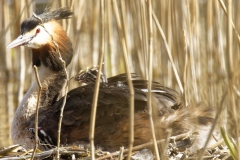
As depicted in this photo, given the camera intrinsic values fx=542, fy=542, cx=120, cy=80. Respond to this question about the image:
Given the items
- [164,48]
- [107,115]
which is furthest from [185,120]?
[164,48]

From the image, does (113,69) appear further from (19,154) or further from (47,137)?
(19,154)

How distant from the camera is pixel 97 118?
14.2 ft

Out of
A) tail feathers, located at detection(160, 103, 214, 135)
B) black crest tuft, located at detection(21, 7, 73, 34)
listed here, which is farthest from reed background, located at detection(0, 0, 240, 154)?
tail feathers, located at detection(160, 103, 214, 135)

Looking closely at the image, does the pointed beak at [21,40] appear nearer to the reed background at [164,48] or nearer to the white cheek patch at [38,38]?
the white cheek patch at [38,38]

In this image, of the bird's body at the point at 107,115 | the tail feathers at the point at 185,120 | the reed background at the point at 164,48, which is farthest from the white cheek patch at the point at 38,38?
the tail feathers at the point at 185,120

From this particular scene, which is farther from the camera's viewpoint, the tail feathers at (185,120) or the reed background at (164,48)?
the reed background at (164,48)

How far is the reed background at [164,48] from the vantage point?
4.47 m

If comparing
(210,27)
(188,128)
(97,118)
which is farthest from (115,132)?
(210,27)

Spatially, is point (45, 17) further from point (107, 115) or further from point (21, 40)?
point (107, 115)

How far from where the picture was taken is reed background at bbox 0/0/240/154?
4.47 metres

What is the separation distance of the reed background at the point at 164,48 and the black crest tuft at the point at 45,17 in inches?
4.5

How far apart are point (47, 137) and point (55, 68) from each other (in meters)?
0.82

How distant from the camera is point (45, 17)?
4.97m

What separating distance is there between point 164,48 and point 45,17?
1.85 m
